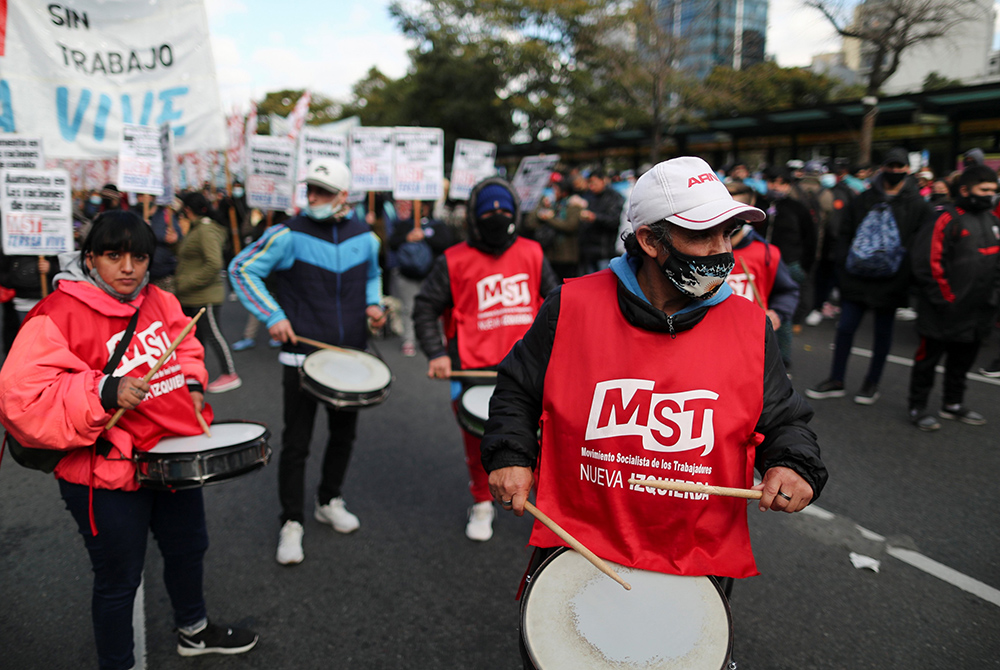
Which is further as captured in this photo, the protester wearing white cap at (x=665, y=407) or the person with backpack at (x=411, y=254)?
the person with backpack at (x=411, y=254)

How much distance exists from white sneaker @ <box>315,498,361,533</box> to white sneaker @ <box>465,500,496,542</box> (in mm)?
691

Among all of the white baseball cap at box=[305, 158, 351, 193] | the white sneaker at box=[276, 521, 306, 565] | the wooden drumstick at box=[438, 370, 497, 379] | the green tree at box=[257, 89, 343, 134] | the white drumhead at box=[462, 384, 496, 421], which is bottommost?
the white sneaker at box=[276, 521, 306, 565]

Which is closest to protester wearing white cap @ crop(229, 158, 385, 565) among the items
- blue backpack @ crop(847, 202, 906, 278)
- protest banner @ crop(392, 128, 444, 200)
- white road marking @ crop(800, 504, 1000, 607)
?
white road marking @ crop(800, 504, 1000, 607)

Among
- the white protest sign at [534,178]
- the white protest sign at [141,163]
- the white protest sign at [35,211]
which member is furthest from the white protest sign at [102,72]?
the white protest sign at [534,178]

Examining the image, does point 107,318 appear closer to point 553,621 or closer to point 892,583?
point 553,621

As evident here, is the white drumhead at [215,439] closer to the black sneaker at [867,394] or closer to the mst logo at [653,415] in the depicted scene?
the mst logo at [653,415]

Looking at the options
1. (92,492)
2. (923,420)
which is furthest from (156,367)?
(923,420)

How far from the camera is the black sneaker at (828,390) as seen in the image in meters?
6.23

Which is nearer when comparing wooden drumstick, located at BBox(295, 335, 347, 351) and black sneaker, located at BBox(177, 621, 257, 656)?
black sneaker, located at BBox(177, 621, 257, 656)

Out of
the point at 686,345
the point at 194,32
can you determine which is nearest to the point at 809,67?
the point at 194,32

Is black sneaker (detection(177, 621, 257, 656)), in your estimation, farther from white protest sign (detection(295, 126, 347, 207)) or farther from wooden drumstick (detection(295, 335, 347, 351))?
white protest sign (detection(295, 126, 347, 207))

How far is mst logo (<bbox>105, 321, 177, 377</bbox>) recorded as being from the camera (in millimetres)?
2381

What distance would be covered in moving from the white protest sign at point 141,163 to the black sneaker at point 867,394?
22.0 ft

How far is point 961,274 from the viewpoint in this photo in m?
5.24
